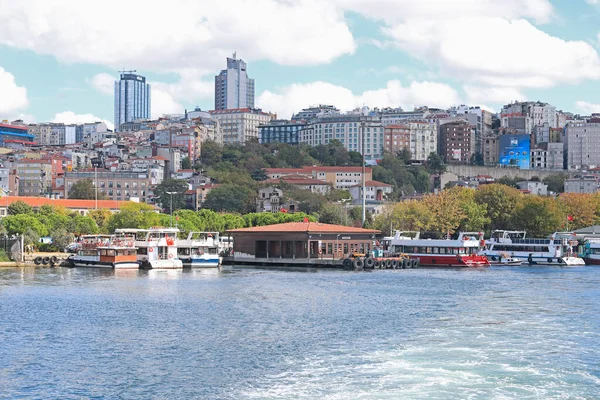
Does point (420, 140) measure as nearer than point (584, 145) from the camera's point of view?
Yes

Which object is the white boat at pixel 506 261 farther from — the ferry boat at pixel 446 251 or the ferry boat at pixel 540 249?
the ferry boat at pixel 446 251

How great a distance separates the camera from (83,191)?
92500 mm

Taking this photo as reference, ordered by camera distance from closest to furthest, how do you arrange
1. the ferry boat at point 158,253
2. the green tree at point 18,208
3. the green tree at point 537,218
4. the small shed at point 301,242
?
the ferry boat at point 158,253
the small shed at point 301,242
the green tree at point 537,218
the green tree at point 18,208

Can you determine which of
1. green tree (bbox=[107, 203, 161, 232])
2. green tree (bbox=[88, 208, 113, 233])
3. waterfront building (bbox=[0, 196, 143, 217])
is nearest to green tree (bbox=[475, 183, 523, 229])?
green tree (bbox=[107, 203, 161, 232])

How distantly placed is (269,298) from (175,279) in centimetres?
990

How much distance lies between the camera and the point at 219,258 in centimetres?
5003

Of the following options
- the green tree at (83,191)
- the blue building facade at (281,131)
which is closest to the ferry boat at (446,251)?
the green tree at (83,191)

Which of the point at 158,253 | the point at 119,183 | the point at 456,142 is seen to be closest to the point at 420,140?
the point at 456,142

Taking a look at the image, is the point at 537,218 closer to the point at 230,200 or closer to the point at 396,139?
the point at 230,200

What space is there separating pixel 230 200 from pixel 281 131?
59.8 m

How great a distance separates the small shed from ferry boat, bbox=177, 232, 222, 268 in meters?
3.11

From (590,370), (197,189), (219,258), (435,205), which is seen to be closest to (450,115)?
(197,189)

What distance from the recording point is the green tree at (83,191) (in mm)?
92200

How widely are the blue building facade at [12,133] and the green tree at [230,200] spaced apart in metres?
57.8
